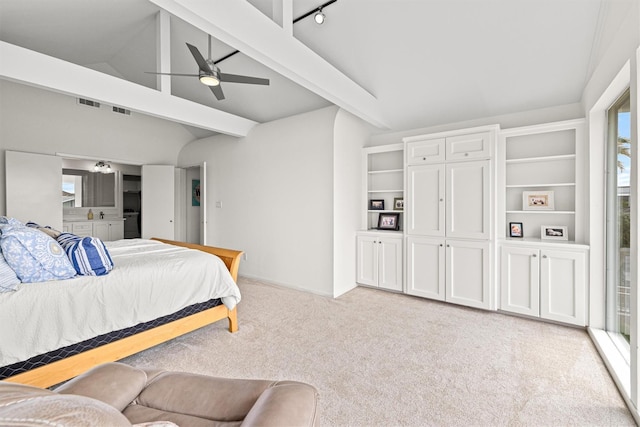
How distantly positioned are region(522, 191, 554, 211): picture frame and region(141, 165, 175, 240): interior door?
5823mm

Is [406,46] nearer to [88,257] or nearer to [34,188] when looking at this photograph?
[88,257]

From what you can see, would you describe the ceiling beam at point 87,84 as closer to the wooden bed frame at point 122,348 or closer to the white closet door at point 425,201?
the wooden bed frame at point 122,348

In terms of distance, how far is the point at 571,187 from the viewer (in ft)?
10.3

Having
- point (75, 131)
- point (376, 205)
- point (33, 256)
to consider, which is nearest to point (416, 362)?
point (376, 205)

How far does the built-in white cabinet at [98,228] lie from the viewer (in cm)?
563

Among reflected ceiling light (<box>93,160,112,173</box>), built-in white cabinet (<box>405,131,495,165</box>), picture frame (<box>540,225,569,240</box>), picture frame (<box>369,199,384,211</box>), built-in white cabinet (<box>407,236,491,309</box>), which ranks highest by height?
reflected ceiling light (<box>93,160,112,173</box>)

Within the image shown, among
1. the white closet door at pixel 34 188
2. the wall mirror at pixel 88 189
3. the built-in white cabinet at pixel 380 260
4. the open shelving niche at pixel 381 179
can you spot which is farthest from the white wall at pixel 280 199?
the wall mirror at pixel 88 189

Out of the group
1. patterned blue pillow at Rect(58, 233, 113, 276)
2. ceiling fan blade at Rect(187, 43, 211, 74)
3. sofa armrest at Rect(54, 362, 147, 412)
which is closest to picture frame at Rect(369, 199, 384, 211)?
ceiling fan blade at Rect(187, 43, 211, 74)

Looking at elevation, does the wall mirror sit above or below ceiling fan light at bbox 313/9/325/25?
below

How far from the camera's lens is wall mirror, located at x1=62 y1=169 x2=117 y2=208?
6125 mm

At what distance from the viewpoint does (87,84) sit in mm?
2836

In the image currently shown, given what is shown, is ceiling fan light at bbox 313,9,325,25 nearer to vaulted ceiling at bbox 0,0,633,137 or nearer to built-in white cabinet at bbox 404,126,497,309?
vaulted ceiling at bbox 0,0,633,137

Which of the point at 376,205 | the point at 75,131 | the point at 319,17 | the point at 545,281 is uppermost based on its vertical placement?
the point at 319,17

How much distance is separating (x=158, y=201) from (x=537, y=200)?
6.11 metres
